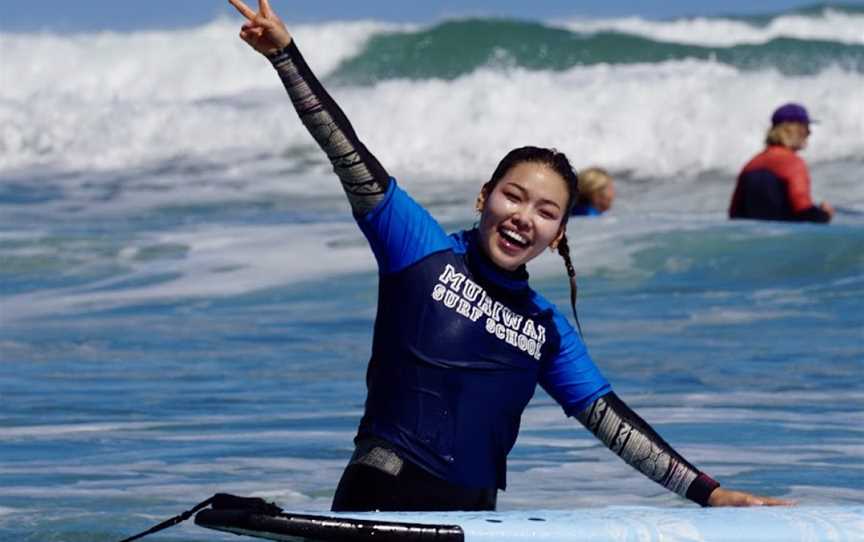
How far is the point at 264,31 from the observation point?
3.82 meters

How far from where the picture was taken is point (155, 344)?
32.2ft

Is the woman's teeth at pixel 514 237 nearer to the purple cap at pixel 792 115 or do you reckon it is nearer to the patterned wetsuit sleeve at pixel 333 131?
the patterned wetsuit sleeve at pixel 333 131

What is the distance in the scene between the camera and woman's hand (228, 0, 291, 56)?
3809mm

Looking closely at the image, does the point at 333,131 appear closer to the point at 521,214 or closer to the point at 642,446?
the point at 521,214

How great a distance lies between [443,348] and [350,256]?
953 cm

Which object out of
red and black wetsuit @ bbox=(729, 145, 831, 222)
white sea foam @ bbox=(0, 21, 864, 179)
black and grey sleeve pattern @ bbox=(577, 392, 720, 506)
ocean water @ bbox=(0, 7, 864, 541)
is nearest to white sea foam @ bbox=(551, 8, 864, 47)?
ocean water @ bbox=(0, 7, 864, 541)

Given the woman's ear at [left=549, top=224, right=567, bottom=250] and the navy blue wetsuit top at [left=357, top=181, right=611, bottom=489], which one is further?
the woman's ear at [left=549, top=224, right=567, bottom=250]

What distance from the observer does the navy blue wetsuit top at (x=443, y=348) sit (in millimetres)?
3949

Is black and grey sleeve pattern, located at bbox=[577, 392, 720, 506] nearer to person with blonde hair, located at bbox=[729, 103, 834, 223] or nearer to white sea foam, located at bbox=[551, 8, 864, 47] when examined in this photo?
person with blonde hair, located at bbox=[729, 103, 834, 223]

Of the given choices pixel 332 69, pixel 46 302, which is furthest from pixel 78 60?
pixel 46 302

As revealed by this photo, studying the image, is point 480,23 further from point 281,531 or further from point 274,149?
point 281,531

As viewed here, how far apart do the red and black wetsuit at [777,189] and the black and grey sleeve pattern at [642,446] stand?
8.51 m

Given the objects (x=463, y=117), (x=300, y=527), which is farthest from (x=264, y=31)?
(x=463, y=117)

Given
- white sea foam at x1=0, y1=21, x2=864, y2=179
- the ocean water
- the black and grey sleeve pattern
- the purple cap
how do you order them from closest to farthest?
the black and grey sleeve pattern < the ocean water < the purple cap < white sea foam at x1=0, y1=21, x2=864, y2=179
